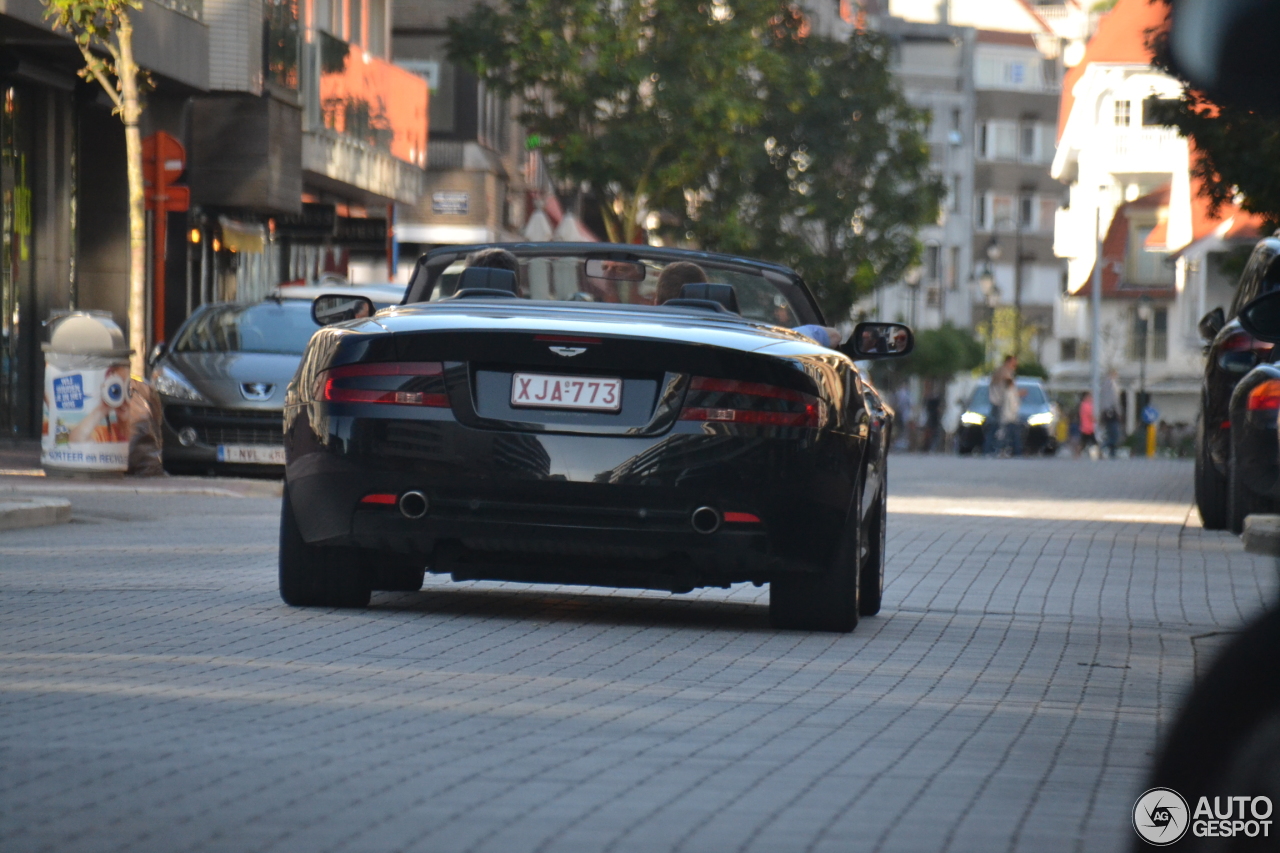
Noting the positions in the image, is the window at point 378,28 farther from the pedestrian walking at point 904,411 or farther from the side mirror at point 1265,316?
the side mirror at point 1265,316

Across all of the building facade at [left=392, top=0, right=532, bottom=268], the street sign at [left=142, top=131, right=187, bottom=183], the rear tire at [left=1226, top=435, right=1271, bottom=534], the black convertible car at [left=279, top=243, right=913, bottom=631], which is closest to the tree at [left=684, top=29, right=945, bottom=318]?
the building facade at [left=392, top=0, right=532, bottom=268]

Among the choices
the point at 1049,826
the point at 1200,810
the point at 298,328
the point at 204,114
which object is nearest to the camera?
the point at 1200,810

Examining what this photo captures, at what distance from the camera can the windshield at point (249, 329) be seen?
67.4 ft

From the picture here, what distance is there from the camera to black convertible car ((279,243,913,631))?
25.6 ft

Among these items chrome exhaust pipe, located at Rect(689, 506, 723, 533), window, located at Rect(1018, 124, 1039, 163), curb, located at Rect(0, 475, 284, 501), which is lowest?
curb, located at Rect(0, 475, 284, 501)

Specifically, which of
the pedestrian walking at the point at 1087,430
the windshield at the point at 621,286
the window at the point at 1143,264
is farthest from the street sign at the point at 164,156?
the window at the point at 1143,264

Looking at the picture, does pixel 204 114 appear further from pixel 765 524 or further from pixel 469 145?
pixel 765 524

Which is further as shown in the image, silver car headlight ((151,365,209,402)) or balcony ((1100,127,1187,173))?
balcony ((1100,127,1187,173))

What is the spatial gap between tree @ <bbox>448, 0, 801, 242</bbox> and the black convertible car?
31842 mm

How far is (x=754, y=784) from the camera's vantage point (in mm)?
5184

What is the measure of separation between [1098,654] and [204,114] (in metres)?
23.6

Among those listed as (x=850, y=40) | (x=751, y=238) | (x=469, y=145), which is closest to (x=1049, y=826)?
(x=751, y=238)

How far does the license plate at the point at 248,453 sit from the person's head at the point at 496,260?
1010 centimetres

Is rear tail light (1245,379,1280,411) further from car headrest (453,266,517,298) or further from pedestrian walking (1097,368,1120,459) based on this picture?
pedestrian walking (1097,368,1120,459)
